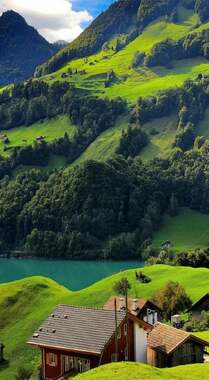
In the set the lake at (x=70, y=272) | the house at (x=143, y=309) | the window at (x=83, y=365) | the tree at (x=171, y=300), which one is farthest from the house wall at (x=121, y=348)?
the lake at (x=70, y=272)

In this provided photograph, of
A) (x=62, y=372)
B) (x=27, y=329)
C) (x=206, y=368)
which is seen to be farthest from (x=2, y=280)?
(x=206, y=368)

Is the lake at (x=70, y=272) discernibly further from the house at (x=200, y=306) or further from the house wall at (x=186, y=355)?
the house wall at (x=186, y=355)

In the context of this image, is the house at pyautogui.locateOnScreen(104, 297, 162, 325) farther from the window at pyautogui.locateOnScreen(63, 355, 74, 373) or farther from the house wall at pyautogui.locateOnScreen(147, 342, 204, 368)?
the house wall at pyautogui.locateOnScreen(147, 342, 204, 368)

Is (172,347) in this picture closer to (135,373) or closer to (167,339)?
(167,339)

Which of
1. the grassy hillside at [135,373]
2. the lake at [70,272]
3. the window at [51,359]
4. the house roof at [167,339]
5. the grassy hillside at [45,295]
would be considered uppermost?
the grassy hillside at [135,373]

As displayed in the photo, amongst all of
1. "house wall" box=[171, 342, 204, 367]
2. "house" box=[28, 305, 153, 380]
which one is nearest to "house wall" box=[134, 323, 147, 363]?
"house" box=[28, 305, 153, 380]

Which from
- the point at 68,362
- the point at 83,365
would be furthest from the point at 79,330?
the point at 68,362
